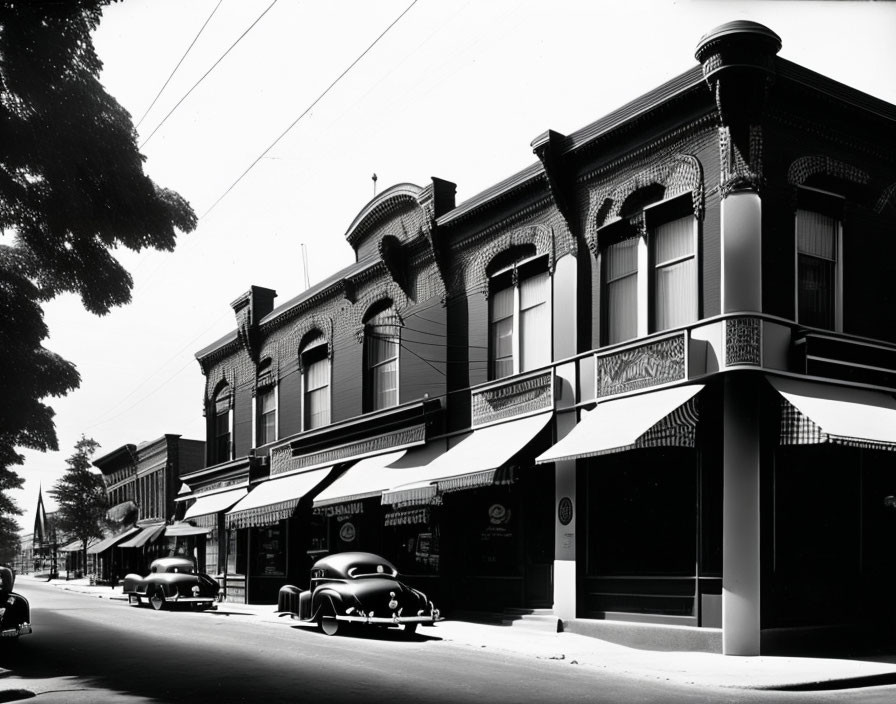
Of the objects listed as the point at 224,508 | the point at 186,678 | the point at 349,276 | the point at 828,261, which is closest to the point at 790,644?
the point at 828,261

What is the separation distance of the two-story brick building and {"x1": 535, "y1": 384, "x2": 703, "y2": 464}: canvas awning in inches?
2.1

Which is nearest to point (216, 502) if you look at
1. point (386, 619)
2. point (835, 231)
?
point (386, 619)

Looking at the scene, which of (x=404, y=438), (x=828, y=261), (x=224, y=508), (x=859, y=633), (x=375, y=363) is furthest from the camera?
(x=224, y=508)

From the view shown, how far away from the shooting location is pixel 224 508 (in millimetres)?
34312

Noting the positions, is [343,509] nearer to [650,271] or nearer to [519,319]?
[519,319]

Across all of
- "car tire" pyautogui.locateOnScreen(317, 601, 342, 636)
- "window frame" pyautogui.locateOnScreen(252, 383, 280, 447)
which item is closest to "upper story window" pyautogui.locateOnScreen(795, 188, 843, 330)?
"car tire" pyautogui.locateOnScreen(317, 601, 342, 636)

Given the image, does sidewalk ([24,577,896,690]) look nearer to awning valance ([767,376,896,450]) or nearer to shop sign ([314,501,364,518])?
awning valance ([767,376,896,450])

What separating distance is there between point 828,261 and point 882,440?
13.1 ft

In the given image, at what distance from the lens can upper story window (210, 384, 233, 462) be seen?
128 feet

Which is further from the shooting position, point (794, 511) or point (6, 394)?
point (794, 511)

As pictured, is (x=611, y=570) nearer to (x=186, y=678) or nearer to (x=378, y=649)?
(x=378, y=649)

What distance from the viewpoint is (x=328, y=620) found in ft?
63.9

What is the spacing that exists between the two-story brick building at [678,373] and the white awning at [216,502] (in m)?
11.2

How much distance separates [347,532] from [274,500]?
274cm
